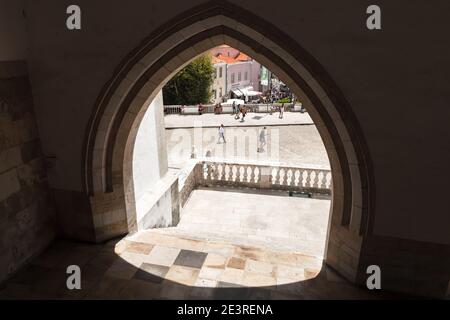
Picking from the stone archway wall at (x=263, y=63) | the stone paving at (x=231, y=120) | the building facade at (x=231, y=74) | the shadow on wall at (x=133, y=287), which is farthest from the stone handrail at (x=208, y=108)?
the shadow on wall at (x=133, y=287)

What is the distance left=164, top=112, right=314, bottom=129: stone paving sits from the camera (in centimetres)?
2209

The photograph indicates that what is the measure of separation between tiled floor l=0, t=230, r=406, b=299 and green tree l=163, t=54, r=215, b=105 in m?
25.0

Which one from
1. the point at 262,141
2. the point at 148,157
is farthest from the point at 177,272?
the point at 262,141

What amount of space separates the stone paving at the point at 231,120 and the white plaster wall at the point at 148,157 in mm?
13340

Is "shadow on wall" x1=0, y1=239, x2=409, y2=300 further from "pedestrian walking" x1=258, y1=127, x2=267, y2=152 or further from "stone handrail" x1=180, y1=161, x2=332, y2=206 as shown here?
"pedestrian walking" x1=258, y1=127, x2=267, y2=152

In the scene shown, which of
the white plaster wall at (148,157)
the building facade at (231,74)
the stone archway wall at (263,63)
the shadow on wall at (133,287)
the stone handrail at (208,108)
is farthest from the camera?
the building facade at (231,74)

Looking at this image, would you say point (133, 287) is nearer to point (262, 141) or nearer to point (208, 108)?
point (262, 141)

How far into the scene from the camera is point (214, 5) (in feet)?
12.8

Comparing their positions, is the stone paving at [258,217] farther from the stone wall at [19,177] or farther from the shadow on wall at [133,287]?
the stone wall at [19,177]

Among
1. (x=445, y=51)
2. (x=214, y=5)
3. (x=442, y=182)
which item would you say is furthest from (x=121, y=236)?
(x=445, y=51)

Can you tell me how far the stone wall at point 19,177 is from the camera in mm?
4301

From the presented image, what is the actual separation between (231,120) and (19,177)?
19.5 meters

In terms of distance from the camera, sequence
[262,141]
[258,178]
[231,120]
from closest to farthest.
→ [258,178], [262,141], [231,120]

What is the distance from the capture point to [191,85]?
29.2m
